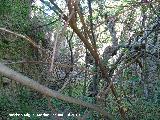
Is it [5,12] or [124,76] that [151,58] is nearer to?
[124,76]

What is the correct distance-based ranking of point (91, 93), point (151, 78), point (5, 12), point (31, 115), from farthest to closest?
point (5, 12), point (91, 93), point (151, 78), point (31, 115)

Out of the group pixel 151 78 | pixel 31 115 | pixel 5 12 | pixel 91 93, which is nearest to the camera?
pixel 31 115

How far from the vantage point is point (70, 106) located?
211 inches

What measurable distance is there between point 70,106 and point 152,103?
111 cm

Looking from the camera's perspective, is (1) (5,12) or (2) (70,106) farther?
(1) (5,12)

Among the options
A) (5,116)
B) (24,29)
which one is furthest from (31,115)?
(24,29)

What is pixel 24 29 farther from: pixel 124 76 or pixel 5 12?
pixel 124 76

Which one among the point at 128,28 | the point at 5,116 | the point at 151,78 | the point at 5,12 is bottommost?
the point at 5,116

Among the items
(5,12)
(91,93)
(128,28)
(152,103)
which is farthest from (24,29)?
(152,103)

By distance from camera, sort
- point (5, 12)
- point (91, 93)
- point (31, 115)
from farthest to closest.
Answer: point (5, 12) → point (91, 93) → point (31, 115)

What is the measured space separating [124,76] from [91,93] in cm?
98

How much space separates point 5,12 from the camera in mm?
6512

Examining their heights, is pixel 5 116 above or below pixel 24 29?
below

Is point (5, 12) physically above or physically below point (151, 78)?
above
